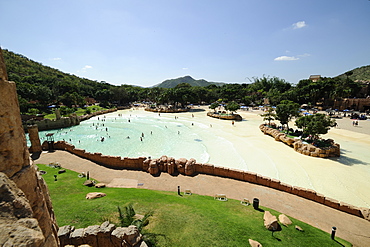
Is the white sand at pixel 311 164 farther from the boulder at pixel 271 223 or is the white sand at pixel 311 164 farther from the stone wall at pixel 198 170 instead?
the boulder at pixel 271 223

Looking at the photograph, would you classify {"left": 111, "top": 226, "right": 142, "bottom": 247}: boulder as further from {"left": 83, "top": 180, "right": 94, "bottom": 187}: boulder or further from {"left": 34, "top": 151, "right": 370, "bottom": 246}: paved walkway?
{"left": 83, "top": 180, "right": 94, "bottom": 187}: boulder

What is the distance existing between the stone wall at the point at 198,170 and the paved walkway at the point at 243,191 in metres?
0.41

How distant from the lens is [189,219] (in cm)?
852

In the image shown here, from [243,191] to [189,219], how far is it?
20.5 ft

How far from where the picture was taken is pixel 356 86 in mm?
59125

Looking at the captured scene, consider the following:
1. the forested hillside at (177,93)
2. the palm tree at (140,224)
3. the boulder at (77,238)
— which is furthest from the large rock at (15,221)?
the forested hillside at (177,93)

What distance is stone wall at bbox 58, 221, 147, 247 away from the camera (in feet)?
20.9

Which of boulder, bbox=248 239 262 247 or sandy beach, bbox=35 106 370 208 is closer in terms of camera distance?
boulder, bbox=248 239 262 247

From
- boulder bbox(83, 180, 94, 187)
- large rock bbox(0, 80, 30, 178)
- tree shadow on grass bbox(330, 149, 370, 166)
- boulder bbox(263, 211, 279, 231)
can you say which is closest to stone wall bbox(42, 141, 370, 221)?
boulder bbox(83, 180, 94, 187)

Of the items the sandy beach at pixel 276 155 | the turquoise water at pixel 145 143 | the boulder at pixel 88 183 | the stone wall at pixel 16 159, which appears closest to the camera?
the stone wall at pixel 16 159

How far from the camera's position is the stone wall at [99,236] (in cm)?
636

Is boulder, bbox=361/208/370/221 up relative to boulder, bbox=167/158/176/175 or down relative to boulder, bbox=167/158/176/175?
down

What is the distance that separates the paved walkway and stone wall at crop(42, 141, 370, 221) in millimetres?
414

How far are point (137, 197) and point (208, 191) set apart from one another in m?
5.46
